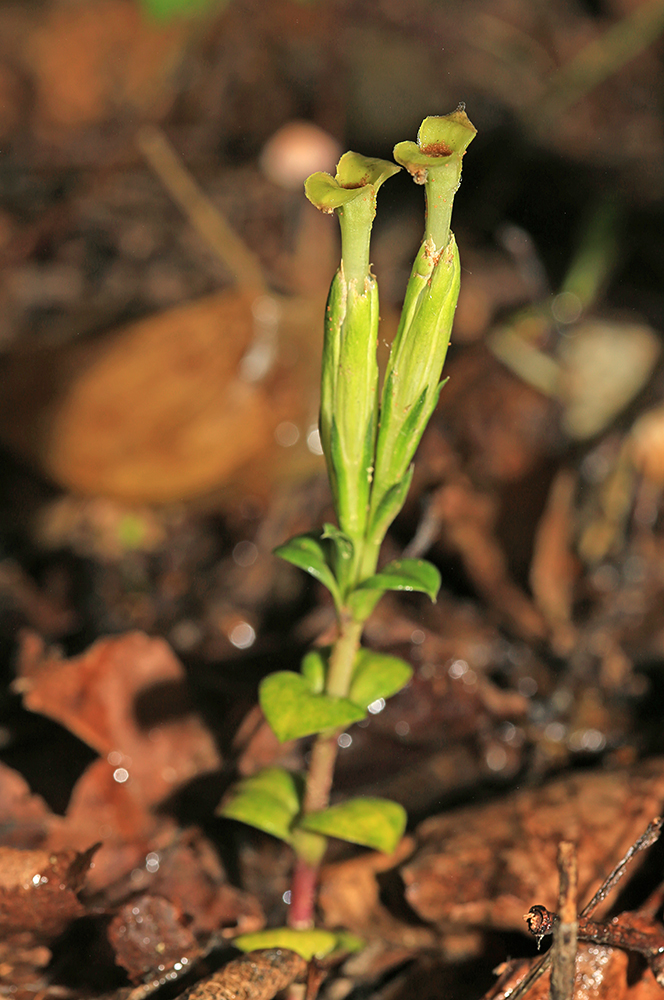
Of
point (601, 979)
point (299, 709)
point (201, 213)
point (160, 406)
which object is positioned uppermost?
point (201, 213)

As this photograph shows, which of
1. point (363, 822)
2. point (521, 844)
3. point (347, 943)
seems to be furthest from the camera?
point (521, 844)

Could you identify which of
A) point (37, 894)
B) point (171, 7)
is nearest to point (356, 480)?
point (37, 894)

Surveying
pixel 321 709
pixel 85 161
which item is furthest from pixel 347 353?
pixel 85 161

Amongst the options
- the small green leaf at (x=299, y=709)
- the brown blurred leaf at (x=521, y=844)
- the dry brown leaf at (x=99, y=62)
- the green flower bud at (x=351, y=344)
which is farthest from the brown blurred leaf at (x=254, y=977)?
the dry brown leaf at (x=99, y=62)

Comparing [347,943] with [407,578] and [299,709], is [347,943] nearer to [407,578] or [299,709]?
[299,709]

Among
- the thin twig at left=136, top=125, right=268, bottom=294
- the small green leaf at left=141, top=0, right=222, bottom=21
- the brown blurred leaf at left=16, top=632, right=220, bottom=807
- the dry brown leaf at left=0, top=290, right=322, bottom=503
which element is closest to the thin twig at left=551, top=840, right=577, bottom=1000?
the brown blurred leaf at left=16, top=632, right=220, bottom=807

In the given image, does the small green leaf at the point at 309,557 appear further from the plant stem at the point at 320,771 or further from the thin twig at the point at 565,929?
the thin twig at the point at 565,929

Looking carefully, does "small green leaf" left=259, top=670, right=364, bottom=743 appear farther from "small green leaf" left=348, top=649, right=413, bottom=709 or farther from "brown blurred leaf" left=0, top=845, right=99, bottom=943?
"brown blurred leaf" left=0, top=845, right=99, bottom=943

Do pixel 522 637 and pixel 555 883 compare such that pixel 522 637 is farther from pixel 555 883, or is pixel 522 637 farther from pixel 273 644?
pixel 555 883
